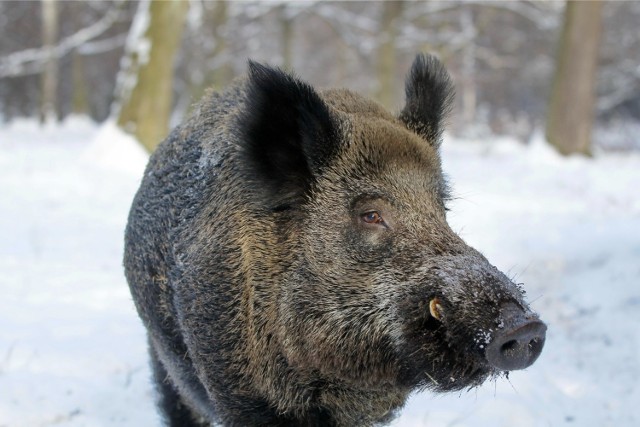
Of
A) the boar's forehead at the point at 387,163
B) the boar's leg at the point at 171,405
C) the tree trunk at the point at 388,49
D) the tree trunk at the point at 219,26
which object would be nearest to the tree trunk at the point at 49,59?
the tree trunk at the point at 219,26

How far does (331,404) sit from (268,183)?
985 millimetres

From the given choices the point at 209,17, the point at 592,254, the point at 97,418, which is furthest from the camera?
the point at 209,17

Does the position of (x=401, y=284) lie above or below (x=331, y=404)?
above

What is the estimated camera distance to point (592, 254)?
7.82m

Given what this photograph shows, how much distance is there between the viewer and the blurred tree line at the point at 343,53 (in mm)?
13641

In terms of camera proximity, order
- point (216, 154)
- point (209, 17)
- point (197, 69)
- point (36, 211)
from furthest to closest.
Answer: point (197, 69) < point (209, 17) < point (36, 211) < point (216, 154)

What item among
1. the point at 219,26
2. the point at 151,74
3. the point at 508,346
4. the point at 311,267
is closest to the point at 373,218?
the point at 311,267

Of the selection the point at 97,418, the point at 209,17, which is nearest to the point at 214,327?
the point at 97,418

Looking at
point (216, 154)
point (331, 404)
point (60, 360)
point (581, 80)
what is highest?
point (581, 80)

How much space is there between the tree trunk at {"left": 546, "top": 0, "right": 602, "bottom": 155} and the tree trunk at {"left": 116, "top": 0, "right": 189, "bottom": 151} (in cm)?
829

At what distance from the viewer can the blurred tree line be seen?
13.6 metres

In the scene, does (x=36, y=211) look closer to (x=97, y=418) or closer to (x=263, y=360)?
(x=97, y=418)

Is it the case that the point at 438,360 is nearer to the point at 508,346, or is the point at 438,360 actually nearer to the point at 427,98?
the point at 508,346

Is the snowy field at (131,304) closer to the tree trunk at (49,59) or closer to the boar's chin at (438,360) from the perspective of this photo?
the boar's chin at (438,360)
